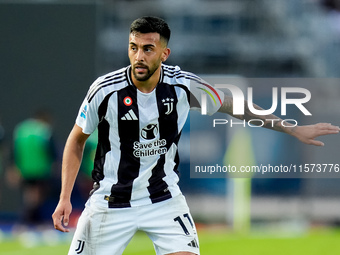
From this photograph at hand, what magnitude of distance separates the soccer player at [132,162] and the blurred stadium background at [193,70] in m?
7.35

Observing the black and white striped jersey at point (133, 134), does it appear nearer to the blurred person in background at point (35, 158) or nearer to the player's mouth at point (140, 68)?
the player's mouth at point (140, 68)

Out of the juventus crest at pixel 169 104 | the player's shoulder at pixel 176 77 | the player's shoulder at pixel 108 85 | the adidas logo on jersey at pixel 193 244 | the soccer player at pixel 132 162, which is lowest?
the adidas logo on jersey at pixel 193 244

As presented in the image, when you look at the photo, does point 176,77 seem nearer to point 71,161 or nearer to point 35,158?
point 71,161

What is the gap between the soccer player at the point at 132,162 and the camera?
5.12 m

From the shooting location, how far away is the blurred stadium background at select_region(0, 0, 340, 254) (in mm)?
14445

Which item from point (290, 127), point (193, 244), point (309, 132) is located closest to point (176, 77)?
point (290, 127)

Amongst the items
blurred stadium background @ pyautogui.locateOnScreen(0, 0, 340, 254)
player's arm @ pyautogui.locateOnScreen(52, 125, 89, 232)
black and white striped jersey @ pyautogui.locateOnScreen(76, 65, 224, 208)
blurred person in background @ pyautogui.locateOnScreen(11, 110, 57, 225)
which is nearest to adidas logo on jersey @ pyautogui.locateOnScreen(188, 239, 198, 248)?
black and white striped jersey @ pyautogui.locateOnScreen(76, 65, 224, 208)

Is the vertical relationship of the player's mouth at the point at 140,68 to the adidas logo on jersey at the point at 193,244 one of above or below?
above

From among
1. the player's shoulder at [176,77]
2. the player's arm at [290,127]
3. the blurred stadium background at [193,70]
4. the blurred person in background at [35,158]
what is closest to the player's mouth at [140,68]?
the player's shoulder at [176,77]

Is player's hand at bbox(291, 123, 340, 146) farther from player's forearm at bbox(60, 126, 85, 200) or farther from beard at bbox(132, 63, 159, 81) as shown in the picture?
player's forearm at bbox(60, 126, 85, 200)

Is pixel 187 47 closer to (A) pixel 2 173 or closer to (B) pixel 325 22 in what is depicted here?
(B) pixel 325 22

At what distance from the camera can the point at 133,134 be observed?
5160mm

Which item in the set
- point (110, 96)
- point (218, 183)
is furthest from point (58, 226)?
point (218, 183)

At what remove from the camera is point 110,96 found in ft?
16.7
